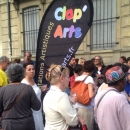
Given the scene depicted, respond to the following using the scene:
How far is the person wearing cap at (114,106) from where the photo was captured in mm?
A: 2148

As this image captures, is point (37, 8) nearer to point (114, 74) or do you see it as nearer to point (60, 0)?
point (60, 0)

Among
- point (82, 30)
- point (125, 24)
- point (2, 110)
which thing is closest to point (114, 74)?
point (2, 110)

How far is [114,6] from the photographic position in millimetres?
10062

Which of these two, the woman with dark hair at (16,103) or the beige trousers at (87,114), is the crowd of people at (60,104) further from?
the beige trousers at (87,114)

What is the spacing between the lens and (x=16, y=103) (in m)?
2.96

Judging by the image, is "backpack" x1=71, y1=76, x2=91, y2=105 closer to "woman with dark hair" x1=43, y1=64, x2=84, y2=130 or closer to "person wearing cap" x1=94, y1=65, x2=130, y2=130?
"woman with dark hair" x1=43, y1=64, x2=84, y2=130

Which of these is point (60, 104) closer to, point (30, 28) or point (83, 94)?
point (83, 94)

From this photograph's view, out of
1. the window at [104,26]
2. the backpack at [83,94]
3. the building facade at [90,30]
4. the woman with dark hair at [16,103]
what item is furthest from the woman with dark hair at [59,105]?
the window at [104,26]

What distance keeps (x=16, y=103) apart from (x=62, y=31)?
1.92 meters

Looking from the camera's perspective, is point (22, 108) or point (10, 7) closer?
point (22, 108)

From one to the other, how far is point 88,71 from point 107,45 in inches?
259

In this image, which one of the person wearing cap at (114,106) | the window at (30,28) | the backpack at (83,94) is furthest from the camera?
the window at (30,28)

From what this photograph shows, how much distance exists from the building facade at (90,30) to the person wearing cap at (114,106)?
738 cm

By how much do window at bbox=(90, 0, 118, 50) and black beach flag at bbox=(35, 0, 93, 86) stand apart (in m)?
6.02
